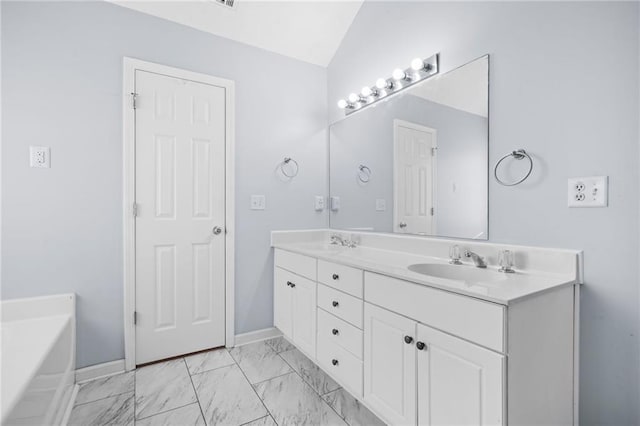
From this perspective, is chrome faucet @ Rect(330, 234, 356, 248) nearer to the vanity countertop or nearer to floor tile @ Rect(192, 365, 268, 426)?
the vanity countertop

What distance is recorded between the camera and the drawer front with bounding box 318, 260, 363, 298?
151 centimetres

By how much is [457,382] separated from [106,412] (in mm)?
1726

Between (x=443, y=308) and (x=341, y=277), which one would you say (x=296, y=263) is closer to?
(x=341, y=277)

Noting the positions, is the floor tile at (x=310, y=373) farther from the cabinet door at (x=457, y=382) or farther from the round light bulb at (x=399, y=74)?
the round light bulb at (x=399, y=74)

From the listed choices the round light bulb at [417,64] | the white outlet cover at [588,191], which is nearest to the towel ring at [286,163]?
the round light bulb at [417,64]

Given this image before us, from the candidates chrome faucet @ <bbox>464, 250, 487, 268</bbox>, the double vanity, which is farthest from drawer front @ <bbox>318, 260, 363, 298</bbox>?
chrome faucet @ <bbox>464, 250, 487, 268</bbox>

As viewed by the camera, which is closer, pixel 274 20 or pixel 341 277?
pixel 341 277

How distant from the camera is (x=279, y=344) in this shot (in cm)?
239

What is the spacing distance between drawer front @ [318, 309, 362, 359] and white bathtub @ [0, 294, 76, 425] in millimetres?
1256

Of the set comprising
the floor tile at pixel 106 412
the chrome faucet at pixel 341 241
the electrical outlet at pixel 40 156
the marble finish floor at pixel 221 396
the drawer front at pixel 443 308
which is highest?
the electrical outlet at pixel 40 156

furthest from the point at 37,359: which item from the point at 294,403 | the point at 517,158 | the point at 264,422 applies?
the point at 517,158

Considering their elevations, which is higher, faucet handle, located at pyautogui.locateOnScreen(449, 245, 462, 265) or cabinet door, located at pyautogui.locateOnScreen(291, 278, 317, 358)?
faucet handle, located at pyautogui.locateOnScreen(449, 245, 462, 265)

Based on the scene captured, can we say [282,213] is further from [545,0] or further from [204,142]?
[545,0]

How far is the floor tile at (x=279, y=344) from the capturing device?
231cm
